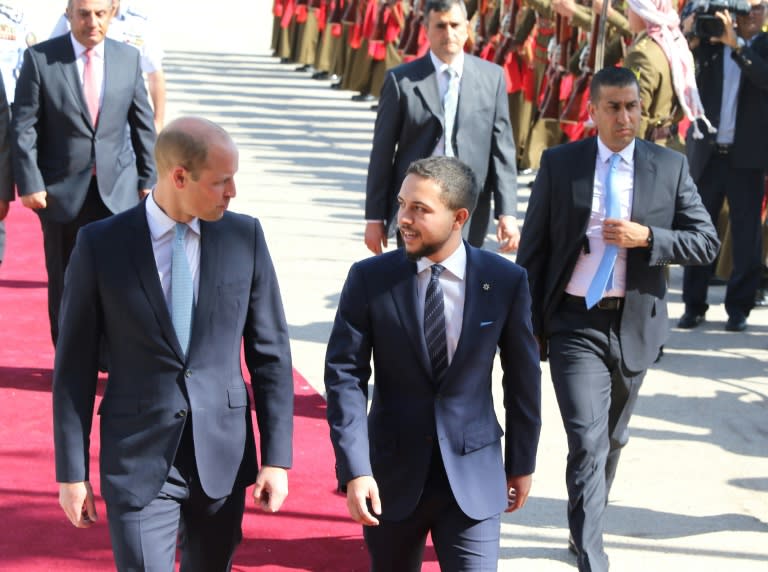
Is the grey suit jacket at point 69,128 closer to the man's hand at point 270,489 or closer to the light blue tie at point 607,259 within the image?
the light blue tie at point 607,259

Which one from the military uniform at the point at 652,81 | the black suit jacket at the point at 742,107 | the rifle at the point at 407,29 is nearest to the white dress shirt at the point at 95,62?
the military uniform at the point at 652,81

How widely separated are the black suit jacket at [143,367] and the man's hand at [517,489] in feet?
2.25

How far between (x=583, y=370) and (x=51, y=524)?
218cm

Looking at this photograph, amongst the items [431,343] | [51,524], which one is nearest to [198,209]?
[431,343]

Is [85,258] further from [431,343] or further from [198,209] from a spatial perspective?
[431,343]

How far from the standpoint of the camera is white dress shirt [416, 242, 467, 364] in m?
4.40

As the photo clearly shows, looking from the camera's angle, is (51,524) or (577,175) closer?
(577,175)

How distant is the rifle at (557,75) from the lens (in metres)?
13.1

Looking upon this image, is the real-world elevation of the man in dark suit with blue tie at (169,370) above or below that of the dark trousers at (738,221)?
above

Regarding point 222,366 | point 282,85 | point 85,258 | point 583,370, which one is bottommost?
point 282,85

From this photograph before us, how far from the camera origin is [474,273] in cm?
441

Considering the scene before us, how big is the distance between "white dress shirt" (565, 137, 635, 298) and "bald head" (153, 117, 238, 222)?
188cm

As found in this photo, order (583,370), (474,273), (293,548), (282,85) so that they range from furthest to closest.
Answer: (282,85) → (293,548) → (583,370) → (474,273)

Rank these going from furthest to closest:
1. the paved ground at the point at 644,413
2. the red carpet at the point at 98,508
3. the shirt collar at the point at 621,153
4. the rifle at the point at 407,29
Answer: the rifle at the point at 407,29
the paved ground at the point at 644,413
the red carpet at the point at 98,508
the shirt collar at the point at 621,153
